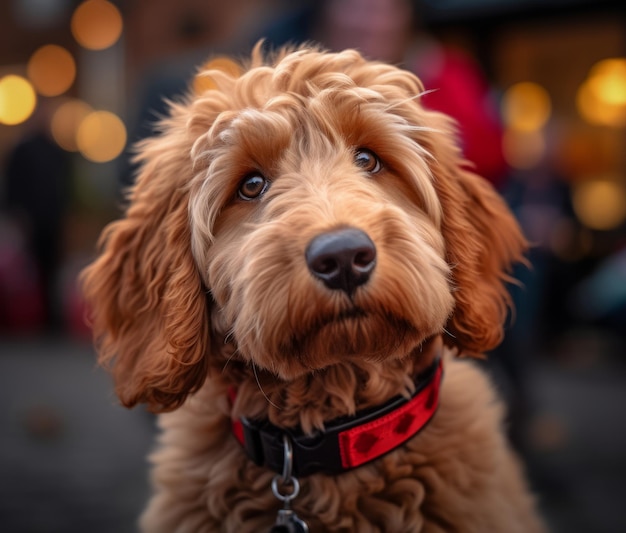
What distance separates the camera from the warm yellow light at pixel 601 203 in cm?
911

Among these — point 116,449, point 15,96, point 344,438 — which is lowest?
point 116,449

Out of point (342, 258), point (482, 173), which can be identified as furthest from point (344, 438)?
point (482, 173)

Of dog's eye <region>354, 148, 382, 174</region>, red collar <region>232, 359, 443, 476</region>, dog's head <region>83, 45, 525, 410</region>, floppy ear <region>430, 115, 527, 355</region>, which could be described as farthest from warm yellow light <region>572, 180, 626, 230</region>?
red collar <region>232, 359, 443, 476</region>

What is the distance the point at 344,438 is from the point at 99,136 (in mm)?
15569

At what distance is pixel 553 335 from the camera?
8445 mm

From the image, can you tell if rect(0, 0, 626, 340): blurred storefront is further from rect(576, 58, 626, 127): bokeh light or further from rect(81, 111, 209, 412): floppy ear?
rect(81, 111, 209, 412): floppy ear

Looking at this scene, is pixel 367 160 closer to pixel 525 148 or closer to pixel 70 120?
pixel 525 148

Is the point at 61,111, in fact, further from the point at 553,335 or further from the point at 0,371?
the point at 553,335

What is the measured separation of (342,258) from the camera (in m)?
1.72

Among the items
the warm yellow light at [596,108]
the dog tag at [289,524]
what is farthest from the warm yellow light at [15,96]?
the dog tag at [289,524]

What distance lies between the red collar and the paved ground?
2051 millimetres

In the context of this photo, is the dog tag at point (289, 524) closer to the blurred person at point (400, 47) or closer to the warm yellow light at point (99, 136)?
the blurred person at point (400, 47)

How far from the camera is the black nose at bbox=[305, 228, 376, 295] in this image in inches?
67.9

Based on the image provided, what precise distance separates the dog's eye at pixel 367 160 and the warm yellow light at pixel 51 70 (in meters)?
16.5
